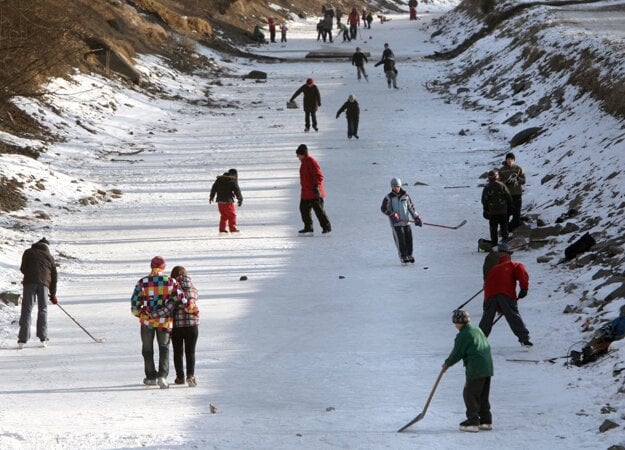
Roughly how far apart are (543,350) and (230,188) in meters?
8.58

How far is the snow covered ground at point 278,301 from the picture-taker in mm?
10734

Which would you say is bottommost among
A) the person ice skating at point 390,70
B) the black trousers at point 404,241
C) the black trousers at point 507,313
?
the black trousers at point 507,313

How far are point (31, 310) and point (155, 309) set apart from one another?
9.01ft

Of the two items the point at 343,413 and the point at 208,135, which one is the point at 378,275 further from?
the point at 208,135

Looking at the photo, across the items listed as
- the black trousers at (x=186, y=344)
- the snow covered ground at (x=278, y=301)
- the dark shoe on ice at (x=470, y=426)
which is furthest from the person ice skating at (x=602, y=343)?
the black trousers at (x=186, y=344)

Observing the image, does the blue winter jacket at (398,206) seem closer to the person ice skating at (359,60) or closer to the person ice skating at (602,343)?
the person ice skating at (602,343)

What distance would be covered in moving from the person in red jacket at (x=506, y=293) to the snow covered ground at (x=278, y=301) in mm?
354

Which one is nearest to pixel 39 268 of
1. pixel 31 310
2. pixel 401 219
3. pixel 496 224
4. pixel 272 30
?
pixel 31 310

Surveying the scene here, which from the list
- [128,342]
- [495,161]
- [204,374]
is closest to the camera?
[204,374]

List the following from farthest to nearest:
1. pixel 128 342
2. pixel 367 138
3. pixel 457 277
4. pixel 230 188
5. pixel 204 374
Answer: pixel 367 138 → pixel 230 188 → pixel 457 277 → pixel 128 342 → pixel 204 374

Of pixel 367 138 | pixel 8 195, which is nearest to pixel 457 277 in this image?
pixel 8 195

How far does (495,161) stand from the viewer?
85.1 feet

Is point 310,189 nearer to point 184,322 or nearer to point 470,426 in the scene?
point 184,322

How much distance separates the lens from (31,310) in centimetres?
1399
